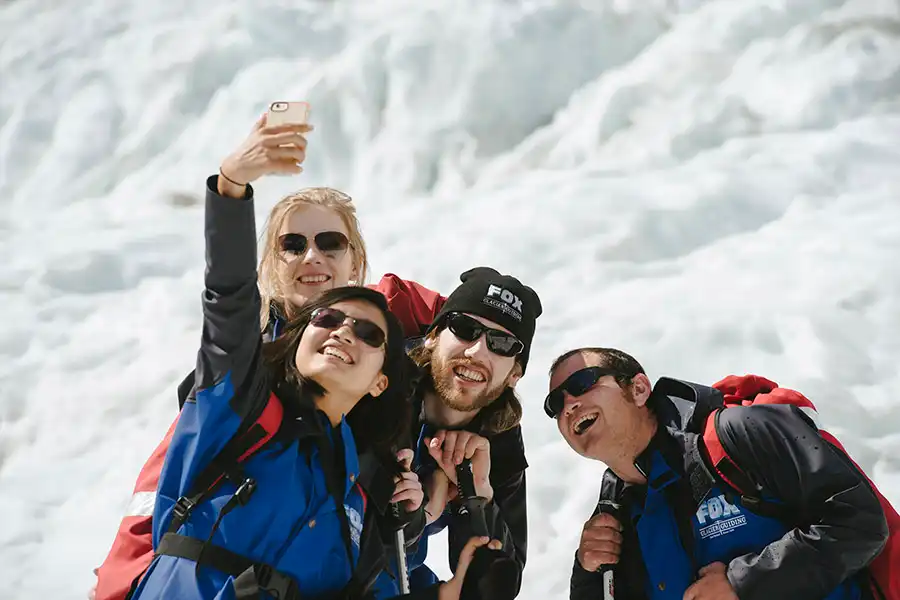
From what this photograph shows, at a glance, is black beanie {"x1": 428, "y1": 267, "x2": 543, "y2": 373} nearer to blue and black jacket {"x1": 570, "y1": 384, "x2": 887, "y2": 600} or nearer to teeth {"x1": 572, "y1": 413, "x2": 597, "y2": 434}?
teeth {"x1": 572, "y1": 413, "x2": 597, "y2": 434}

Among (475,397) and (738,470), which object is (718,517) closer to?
(738,470)

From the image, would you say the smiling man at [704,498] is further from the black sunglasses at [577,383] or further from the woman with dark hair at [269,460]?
the woman with dark hair at [269,460]

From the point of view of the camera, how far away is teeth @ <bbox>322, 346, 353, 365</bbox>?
2.48 m

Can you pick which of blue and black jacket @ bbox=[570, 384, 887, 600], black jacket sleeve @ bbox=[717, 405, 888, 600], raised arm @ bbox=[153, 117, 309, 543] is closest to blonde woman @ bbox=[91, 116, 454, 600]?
raised arm @ bbox=[153, 117, 309, 543]

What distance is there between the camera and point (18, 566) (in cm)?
421

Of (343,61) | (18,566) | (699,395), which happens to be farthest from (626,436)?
(343,61)

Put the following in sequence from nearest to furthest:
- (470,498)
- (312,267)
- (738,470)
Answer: (738,470), (470,498), (312,267)

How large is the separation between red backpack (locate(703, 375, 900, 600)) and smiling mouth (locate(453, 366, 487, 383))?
0.70 metres

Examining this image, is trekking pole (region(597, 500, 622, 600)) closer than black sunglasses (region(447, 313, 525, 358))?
Yes

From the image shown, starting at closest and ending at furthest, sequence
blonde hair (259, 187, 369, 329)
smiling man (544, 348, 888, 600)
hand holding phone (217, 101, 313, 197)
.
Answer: hand holding phone (217, 101, 313, 197), smiling man (544, 348, 888, 600), blonde hair (259, 187, 369, 329)

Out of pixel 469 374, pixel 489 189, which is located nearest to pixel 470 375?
pixel 469 374

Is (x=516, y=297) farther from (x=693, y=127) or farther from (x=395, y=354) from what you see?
(x=693, y=127)

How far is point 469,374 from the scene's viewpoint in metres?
2.92

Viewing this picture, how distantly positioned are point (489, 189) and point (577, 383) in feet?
15.3
